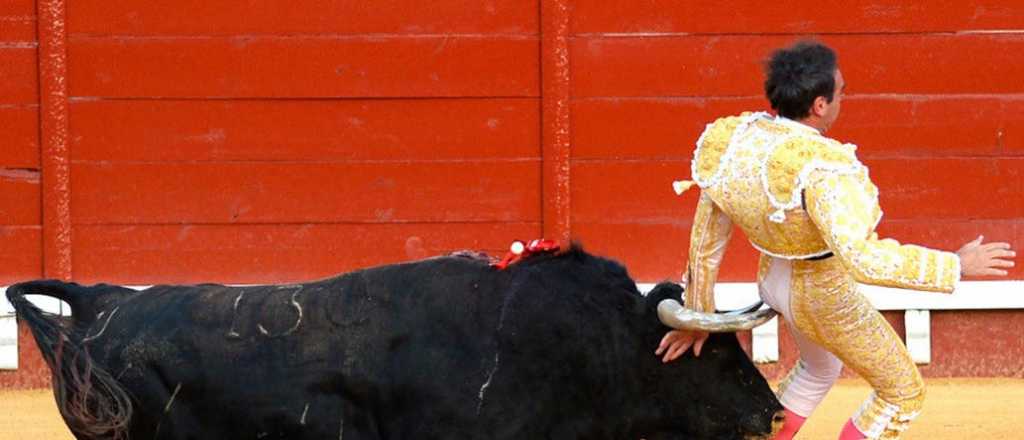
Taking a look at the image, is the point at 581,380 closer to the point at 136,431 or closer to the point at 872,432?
the point at 872,432

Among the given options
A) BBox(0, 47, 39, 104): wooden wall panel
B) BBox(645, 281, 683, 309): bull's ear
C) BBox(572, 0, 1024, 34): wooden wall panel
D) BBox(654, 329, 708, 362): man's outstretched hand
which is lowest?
BBox(654, 329, 708, 362): man's outstretched hand

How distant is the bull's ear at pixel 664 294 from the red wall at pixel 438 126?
3.05m

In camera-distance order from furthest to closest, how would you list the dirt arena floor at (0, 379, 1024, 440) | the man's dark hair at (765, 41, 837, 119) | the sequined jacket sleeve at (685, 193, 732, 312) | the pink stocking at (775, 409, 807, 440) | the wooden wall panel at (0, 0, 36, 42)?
1. the wooden wall panel at (0, 0, 36, 42)
2. the dirt arena floor at (0, 379, 1024, 440)
3. the pink stocking at (775, 409, 807, 440)
4. the sequined jacket sleeve at (685, 193, 732, 312)
5. the man's dark hair at (765, 41, 837, 119)

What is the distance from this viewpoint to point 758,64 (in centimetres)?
731

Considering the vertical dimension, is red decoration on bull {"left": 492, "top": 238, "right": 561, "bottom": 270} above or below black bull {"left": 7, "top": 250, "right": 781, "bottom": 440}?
above

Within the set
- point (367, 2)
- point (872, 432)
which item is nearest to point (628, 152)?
point (367, 2)

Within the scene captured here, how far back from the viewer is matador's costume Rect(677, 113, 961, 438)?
382cm

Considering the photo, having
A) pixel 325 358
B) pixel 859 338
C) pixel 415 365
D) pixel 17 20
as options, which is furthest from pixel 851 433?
pixel 17 20

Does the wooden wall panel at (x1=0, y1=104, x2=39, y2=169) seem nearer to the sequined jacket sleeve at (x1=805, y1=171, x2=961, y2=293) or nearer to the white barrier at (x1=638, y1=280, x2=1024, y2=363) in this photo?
the white barrier at (x1=638, y1=280, x2=1024, y2=363)

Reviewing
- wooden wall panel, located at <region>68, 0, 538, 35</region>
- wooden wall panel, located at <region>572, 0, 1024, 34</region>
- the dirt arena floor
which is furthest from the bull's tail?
wooden wall panel, located at <region>572, 0, 1024, 34</region>

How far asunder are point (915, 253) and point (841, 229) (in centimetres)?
17

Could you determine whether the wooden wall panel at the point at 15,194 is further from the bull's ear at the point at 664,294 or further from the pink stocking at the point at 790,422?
the pink stocking at the point at 790,422

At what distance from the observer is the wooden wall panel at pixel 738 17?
289 inches

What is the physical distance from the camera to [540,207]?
7.36 m
